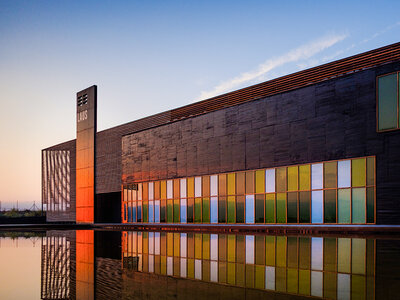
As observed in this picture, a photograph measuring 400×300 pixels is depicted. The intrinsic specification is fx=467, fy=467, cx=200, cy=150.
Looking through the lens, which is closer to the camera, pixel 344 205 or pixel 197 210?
pixel 344 205

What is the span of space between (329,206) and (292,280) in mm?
22520

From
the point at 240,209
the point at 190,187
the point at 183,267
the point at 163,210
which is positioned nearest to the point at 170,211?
the point at 163,210

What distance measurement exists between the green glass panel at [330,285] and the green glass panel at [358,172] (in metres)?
20.6

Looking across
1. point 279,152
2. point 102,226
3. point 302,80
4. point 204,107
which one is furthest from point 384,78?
point 102,226

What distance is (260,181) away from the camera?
111 ft

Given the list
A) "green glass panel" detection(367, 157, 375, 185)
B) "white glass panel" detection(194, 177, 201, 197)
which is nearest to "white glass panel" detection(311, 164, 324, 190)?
"green glass panel" detection(367, 157, 375, 185)

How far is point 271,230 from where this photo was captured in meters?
30.2

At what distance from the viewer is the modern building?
88.9 feet

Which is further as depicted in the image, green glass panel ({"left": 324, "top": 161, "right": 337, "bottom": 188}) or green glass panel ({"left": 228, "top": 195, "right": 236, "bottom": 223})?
green glass panel ({"left": 228, "top": 195, "right": 236, "bottom": 223})

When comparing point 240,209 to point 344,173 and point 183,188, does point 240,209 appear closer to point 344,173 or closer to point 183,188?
point 183,188

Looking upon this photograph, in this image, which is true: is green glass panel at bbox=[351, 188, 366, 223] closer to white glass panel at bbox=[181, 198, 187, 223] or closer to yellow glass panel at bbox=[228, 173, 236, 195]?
yellow glass panel at bbox=[228, 173, 236, 195]

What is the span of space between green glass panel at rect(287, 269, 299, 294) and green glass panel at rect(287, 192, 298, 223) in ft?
75.0

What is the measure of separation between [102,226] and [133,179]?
5774mm

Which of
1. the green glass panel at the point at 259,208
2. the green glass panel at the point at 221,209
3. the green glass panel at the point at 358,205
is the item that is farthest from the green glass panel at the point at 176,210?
the green glass panel at the point at 358,205
